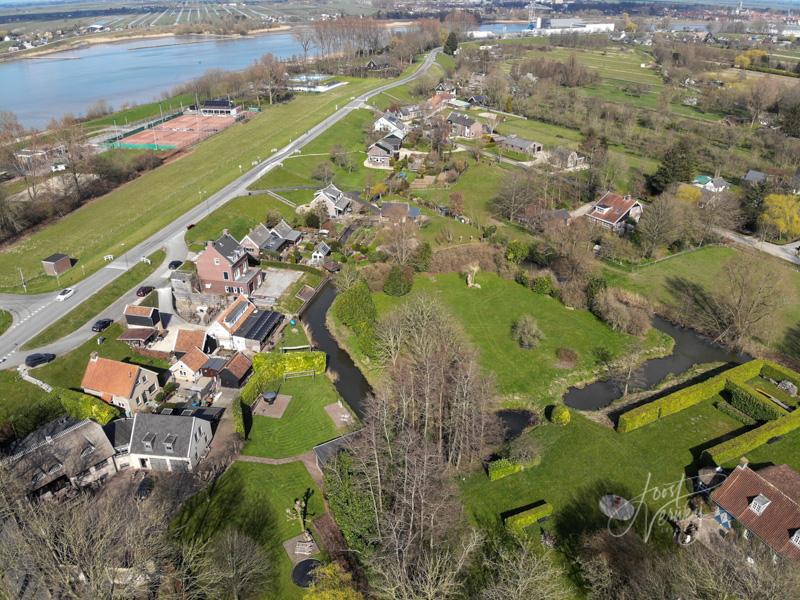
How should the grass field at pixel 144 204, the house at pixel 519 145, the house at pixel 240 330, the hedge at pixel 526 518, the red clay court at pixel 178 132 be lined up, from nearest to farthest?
the hedge at pixel 526 518 < the house at pixel 240 330 < the grass field at pixel 144 204 < the house at pixel 519 145 < the red clay court at pixel 178 132

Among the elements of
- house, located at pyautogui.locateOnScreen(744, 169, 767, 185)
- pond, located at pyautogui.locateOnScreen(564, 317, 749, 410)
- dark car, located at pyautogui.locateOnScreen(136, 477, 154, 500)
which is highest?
house, located at pyautogui.locateOnScreen(744, 169, 767, 185)

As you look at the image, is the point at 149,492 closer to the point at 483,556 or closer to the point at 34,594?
the point at 34,594

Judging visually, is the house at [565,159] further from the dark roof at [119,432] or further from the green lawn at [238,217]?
the dark roof at [119,432]

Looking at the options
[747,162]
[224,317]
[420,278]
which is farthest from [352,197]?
[747,162]

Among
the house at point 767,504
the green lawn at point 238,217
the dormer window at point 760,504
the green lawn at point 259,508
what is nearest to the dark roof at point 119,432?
the green lawn at point 259,508

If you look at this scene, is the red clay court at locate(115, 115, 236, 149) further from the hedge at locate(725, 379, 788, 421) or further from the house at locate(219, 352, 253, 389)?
the hedge at locate(725, 379, 788, 421)

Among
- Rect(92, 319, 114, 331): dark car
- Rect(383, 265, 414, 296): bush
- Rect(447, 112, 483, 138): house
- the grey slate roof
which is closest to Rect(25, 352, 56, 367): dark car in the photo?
Rect(92, 319, 114, 331): dark car
